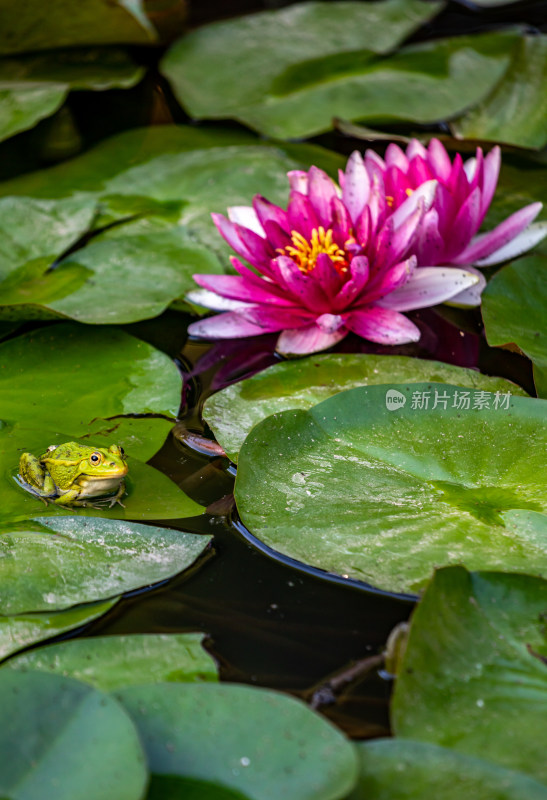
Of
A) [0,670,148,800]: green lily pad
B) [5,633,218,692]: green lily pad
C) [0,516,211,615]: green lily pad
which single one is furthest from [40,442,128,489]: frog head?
[0,670,148,800]: green lily pad

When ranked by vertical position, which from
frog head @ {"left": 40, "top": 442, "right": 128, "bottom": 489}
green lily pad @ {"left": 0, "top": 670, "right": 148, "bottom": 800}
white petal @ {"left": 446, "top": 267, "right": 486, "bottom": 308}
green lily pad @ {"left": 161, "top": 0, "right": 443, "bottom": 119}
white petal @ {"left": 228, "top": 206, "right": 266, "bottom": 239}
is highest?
green lily pad @ {"left": 161, "top": 0, "right": 443, "bottom": 119}

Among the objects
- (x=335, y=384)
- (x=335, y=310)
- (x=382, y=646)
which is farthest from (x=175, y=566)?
(x=335, y=310)

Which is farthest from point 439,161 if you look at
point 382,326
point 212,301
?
point 212,301

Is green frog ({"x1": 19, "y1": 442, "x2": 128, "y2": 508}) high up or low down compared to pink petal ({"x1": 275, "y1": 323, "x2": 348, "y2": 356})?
up

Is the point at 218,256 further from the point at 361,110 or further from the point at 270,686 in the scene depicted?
the point at 270,686

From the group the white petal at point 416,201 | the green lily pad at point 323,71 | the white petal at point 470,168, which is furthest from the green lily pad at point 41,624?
the green lily pad at point 323,71

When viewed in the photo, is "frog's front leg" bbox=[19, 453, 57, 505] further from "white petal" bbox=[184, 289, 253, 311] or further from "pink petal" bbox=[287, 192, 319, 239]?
"pink petal" bbox=[287, 192, 319, 239]

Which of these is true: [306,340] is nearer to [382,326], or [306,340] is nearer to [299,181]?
[382,326]
